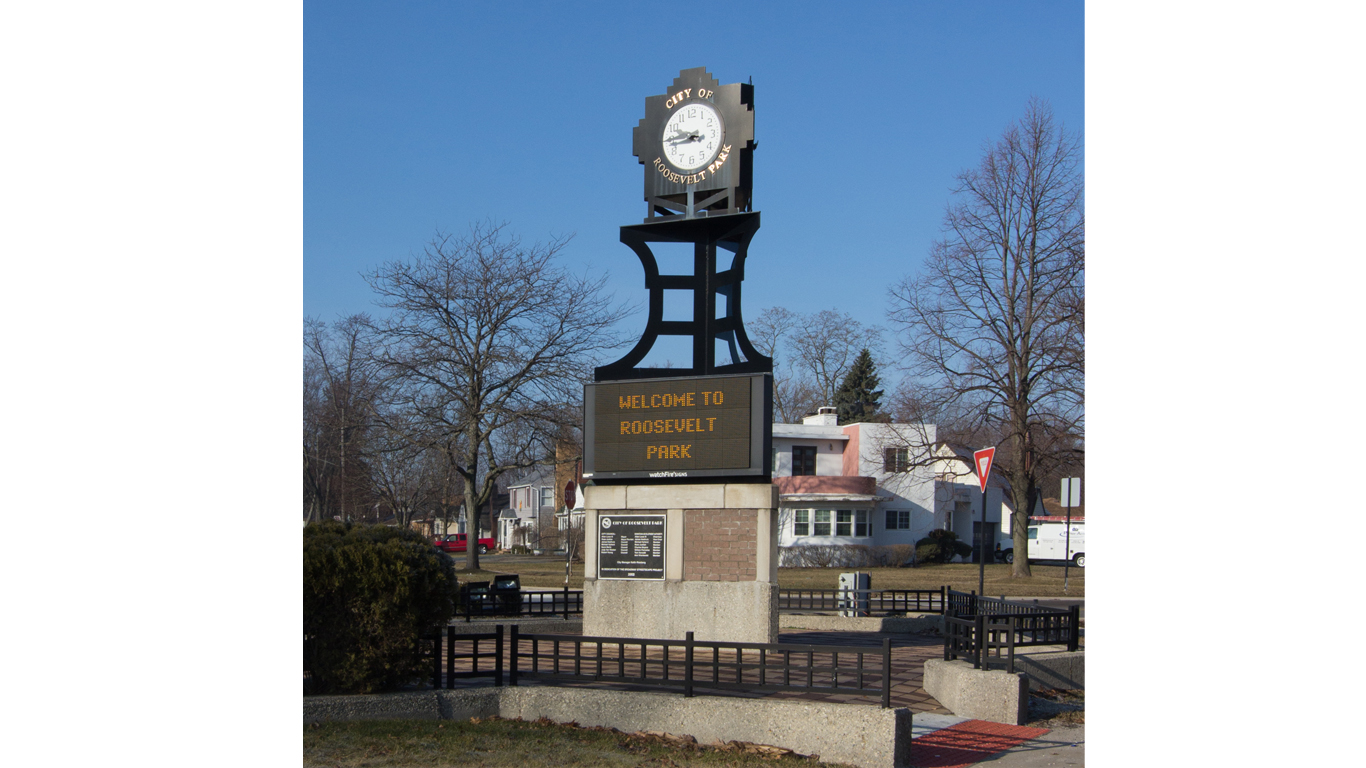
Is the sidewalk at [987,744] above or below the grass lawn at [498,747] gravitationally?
below

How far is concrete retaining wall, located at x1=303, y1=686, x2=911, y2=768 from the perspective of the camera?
28.8 ft

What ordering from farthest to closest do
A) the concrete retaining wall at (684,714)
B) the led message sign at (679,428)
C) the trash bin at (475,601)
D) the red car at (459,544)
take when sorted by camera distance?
the red car at (459,544)
the trash bin at (475,601)
the led message sign at (679,428)
the concrete retaining wall at (684,714)

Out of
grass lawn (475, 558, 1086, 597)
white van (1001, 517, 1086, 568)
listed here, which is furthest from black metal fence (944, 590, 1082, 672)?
white van (1001, 517, 1086, 568)

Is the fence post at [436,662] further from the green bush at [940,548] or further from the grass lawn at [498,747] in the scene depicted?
the green bush at [940,548]

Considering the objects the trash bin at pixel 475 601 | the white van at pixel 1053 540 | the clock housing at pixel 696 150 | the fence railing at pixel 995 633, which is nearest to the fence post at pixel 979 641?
the fence railing at pixel 995 633

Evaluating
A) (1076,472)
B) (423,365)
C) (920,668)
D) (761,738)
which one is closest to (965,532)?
(1076,472)

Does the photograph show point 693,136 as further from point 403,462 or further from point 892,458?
point 892,458

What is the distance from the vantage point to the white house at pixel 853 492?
172 ft

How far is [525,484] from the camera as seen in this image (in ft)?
269

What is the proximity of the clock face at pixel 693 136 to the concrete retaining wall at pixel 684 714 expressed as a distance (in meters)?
7.95

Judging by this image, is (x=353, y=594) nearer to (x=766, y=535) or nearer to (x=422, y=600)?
(x=422, y=600)

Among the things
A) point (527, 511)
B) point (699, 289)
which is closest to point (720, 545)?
point (699, 289)

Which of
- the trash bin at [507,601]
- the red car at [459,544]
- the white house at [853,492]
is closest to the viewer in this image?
the trash bin at [507,601]

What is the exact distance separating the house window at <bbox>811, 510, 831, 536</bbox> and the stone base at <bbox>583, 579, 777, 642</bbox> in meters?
38.4
